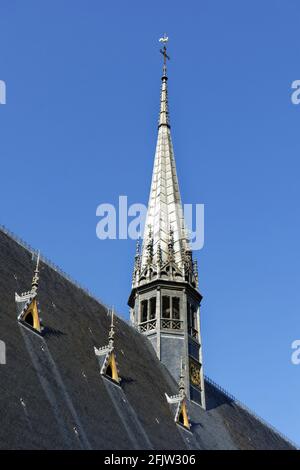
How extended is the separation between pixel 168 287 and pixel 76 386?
19.1 m

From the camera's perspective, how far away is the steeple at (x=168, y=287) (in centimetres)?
4950

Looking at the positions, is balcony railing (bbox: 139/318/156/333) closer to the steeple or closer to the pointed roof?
the steeple

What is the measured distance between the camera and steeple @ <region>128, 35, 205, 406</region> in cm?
4950

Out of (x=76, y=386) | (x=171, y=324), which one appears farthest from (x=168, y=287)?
(x=76, y=386)

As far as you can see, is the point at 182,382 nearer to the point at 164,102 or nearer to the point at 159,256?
the point at 159,256

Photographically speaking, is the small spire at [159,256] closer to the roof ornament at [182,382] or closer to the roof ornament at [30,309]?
the roof ornament at [182,382]

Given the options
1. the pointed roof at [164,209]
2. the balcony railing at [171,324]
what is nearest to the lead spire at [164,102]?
the pointed roof at [164,209]

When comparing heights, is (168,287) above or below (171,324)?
above

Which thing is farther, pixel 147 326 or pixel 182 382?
pixel 147 326

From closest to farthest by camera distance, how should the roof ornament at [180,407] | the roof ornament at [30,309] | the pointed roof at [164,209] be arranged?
the roof ornament at [30,309]
the roof ornament at [180,407]
the pointed roof at [164,209]

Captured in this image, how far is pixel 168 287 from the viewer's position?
52250 mm

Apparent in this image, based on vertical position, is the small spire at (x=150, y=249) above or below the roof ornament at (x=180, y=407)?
above

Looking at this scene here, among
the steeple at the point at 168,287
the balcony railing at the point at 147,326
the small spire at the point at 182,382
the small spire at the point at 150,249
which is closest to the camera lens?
the small spire at the point at 182,382

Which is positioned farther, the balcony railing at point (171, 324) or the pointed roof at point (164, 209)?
the pointed roof at point (164, 209)
